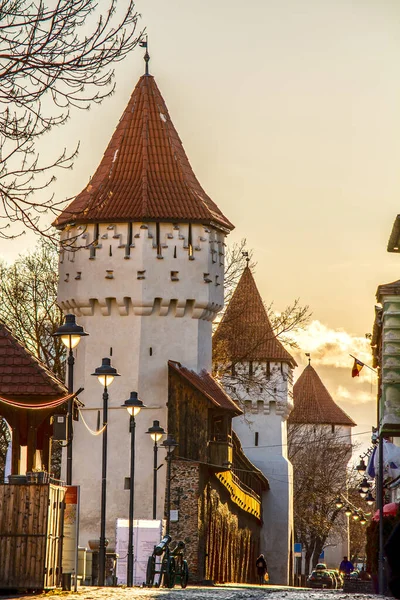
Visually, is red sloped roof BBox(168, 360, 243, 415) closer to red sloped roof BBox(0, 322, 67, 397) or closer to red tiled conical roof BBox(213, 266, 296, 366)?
red tiled conical roof BBox(213, 266, 296, 366)

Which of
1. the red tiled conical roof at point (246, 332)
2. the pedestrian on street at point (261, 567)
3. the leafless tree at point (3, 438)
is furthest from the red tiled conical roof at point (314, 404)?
the leafless tree at point (3, 438)

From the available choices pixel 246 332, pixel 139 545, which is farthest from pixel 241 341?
pixel 139 545

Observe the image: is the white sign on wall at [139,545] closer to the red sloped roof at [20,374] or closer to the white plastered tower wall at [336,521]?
the red sloped roof at [20,374]

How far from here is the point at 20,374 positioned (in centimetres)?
2798

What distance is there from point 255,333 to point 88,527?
75.3 feet

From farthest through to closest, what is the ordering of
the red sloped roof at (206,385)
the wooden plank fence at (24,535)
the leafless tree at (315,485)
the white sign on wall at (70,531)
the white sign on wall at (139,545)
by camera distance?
the leafless tree at (315,485) → the red sloped roof at (206,385) → the white sign on wall at (139,545) → the white sign on wall at (70,531) → the wooden plank fence at (24,535)

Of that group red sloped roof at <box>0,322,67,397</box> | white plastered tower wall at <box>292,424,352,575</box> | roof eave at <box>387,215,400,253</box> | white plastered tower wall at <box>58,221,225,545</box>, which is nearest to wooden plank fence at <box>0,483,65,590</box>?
red sloped roof at <box>0,322,67,397</box>

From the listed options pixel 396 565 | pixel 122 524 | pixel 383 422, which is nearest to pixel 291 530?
pixel 122 524

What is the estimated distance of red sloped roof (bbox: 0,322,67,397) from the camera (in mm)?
27739

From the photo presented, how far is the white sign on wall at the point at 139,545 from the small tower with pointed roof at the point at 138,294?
57.8 feet

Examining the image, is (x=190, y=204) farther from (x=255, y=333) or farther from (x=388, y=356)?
(x=388, y=356)

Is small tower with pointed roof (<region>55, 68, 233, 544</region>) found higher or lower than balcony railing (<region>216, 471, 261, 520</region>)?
higher

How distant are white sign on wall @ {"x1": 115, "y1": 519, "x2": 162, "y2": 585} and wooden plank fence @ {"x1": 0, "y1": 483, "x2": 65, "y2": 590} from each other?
1464 cm

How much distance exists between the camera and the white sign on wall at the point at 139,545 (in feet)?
121
